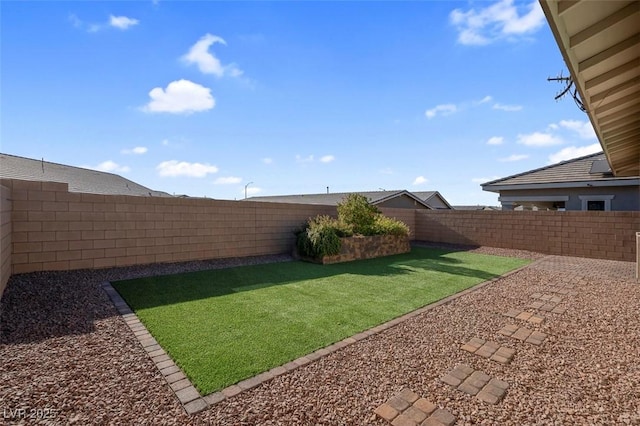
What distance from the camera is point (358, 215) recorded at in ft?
35.1

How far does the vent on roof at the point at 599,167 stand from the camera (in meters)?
12.8

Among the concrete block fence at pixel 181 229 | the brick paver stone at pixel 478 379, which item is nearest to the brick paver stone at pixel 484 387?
the brick paver stone at pixel 478 379

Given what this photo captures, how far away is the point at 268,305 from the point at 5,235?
4426 mm

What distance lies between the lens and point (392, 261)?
9.40 metres

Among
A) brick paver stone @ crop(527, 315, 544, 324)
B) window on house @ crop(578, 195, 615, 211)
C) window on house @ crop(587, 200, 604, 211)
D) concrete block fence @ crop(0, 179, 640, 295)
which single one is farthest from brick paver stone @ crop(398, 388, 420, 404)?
window on house @ crop(587, 200, 604, 211)

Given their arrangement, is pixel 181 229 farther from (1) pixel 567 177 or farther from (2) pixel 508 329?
(1) pixel 567 177

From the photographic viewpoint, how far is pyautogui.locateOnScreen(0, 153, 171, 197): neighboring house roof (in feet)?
40.3

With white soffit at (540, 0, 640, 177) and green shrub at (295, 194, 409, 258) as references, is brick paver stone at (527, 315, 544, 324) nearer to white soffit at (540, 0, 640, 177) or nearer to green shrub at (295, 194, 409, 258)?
white soffit at (540, 0, 640, 177)

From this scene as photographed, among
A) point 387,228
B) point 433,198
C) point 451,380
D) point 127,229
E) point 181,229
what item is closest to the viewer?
point 451,380

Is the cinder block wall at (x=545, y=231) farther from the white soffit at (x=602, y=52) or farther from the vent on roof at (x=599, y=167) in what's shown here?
the white soffit at (x=602, y=52)

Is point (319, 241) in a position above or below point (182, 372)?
above

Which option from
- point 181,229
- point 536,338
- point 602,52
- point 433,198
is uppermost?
point 602,52

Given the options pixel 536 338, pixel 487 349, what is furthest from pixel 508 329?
pixel 487 349

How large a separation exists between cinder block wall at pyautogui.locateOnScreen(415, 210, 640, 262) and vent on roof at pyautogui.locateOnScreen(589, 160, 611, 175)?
4383 millimetres
